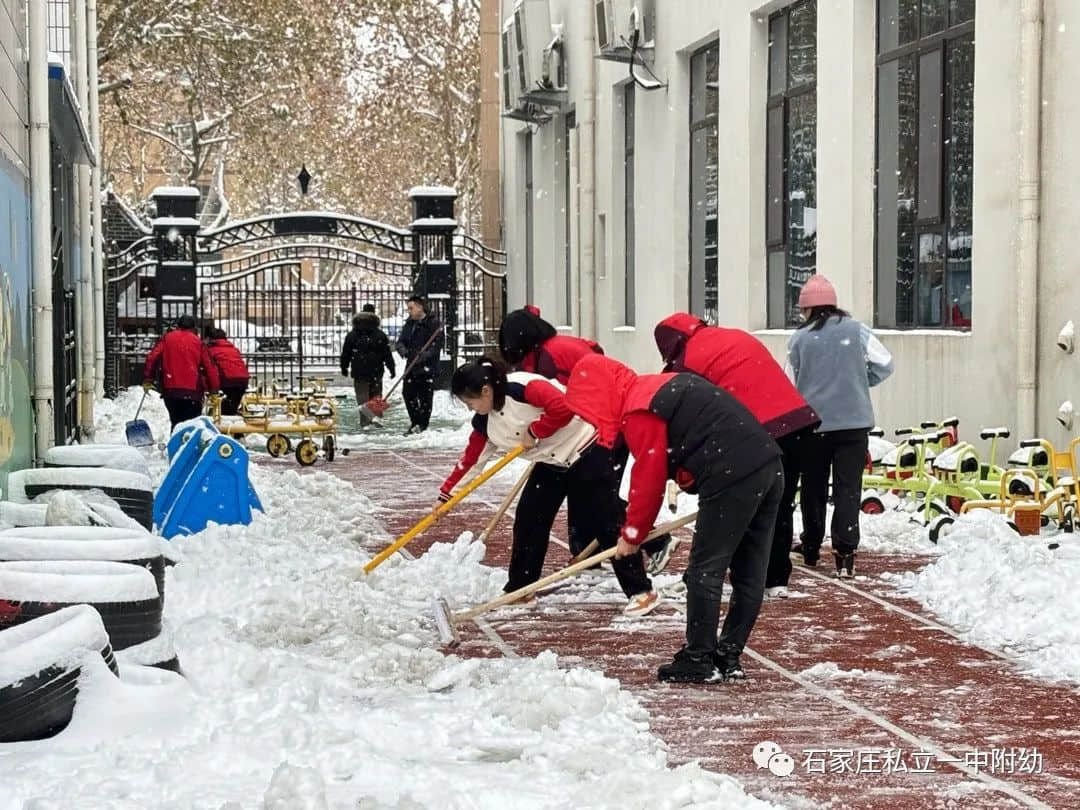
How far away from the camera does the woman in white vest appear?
29.0 feet

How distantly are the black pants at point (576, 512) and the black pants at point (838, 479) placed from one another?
143 cm

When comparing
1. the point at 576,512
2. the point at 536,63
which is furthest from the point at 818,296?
the point at 536,63

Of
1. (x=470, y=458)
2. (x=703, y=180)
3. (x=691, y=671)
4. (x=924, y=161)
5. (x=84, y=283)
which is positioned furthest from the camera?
(x=703, y=180)

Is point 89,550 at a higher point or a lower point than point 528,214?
lower

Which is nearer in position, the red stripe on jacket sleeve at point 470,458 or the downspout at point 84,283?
the red stripe on jacket sleeve at point 470,458

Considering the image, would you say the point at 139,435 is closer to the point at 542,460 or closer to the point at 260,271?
the point at 542,460

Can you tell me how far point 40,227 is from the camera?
39.2ft

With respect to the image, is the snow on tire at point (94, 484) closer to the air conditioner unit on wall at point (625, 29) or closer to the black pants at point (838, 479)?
the black pants at point (838, 479)

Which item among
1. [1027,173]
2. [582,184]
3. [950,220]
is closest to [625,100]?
[582,184]

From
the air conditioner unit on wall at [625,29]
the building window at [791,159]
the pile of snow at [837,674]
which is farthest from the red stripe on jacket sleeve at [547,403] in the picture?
the air conditioner unit on wall at [625,29]

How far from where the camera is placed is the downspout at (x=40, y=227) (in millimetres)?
11727

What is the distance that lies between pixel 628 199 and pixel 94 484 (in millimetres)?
15117

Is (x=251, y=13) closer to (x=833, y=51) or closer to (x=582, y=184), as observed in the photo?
Result: (x=582, y=184)

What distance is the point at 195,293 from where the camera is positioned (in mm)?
29625
